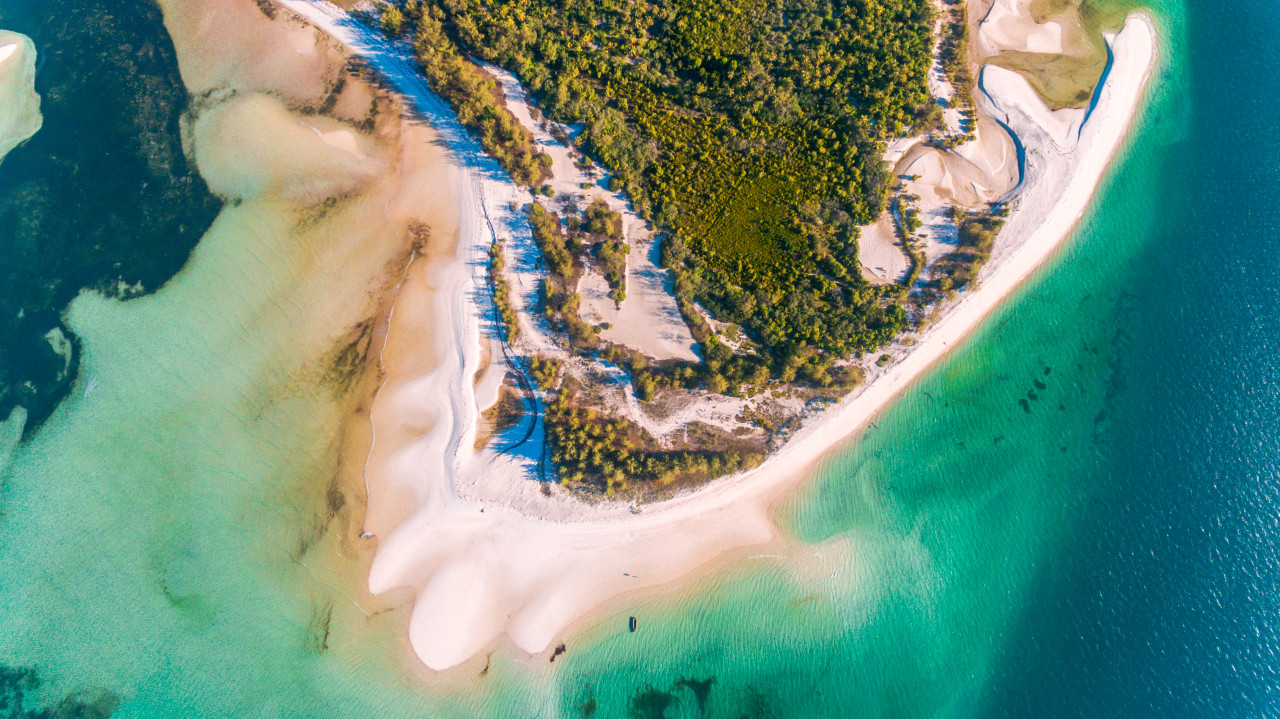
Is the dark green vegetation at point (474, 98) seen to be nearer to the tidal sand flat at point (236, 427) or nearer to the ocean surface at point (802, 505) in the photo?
the tidal sand flat at point (236, 427)

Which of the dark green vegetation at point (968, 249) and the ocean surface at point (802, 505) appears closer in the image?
the ocean surface at point (802, 505)

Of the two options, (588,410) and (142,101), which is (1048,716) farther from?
(142,101)

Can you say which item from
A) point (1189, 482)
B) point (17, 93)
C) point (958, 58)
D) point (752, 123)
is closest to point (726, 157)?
point (752, 123)

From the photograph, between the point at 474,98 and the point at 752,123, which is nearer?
the point at 474,98

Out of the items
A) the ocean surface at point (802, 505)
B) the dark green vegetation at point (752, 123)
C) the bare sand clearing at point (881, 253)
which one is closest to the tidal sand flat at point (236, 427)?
the ocean surface at point (802, 505)

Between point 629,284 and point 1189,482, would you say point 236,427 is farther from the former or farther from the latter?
point 1189,482
